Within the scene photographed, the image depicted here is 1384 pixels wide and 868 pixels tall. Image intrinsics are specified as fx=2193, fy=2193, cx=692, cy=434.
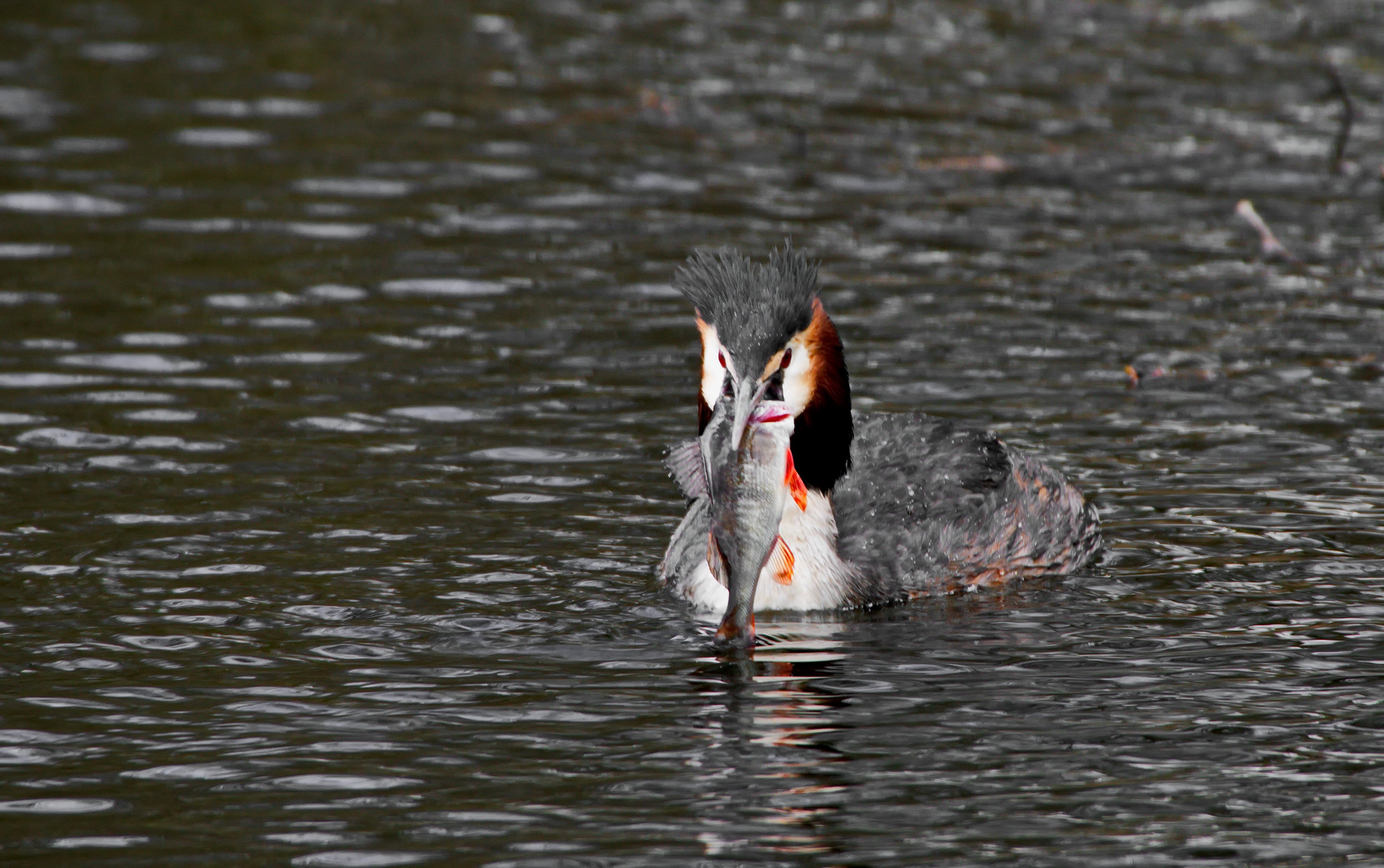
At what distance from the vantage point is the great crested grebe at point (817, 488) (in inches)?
375

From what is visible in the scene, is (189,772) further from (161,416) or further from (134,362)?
(134,362)

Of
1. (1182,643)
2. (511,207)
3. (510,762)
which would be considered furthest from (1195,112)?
(510,762)

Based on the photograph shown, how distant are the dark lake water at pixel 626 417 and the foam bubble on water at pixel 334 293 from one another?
0.13 meters

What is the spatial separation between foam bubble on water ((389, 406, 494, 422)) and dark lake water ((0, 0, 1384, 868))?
0.11ft

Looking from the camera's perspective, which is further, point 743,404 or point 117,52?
point 117,52

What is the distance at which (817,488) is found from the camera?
10.6 meters

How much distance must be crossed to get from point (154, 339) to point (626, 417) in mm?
3713

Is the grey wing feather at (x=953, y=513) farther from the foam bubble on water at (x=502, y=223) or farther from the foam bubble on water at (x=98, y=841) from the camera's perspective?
the foam bubble on water at (x=502, y=223)

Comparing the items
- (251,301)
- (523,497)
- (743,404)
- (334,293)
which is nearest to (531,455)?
(523,497)

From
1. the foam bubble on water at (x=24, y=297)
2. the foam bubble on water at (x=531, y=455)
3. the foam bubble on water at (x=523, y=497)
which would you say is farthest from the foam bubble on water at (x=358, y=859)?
the foam bubble on water at (x=24, y=297)

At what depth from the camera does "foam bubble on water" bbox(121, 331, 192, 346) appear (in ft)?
49.8

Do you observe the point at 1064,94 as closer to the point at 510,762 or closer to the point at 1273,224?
the point at 1273,224

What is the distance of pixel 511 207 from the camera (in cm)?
1859

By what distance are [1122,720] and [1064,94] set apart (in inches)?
564
